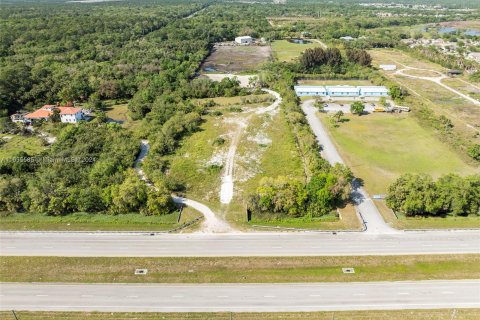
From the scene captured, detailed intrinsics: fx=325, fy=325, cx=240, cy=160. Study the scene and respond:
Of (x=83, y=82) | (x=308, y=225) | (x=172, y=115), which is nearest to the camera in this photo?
(x=308, y=225)

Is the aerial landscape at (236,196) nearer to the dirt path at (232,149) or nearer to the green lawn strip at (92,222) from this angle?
the green lawn strip at (92,222)

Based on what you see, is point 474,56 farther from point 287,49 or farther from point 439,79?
point 287,49

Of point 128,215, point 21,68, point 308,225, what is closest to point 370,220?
point 308,225

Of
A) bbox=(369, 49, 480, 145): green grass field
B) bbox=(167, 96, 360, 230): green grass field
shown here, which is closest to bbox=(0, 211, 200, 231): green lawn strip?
bbox=(167, 96, 360, 230): green grass field

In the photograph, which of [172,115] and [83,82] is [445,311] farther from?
[83,82]

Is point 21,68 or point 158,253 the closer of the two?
point 158,253

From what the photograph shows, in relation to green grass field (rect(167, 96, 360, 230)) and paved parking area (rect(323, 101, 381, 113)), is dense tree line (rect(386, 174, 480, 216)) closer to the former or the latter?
green grass field (rect(167, 96, 360, 230))
